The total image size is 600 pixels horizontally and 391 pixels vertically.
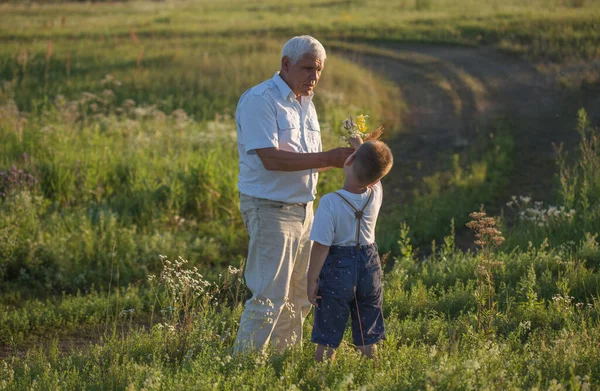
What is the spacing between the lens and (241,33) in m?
25.6

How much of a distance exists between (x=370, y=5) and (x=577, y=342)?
31.7 meters

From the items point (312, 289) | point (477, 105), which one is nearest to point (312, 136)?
point (312, 289)

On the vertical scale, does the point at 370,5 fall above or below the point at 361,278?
above

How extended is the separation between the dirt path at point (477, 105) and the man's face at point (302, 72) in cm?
572

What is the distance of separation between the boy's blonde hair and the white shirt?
53 centimetres

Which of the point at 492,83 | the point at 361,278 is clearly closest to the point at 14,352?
the point at 361,278

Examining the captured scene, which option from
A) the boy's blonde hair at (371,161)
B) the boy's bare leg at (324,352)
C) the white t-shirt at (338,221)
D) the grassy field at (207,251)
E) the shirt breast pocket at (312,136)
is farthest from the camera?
the shirt breast pocket at (312,136)

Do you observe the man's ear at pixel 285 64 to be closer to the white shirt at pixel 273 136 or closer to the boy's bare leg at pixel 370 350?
the white shirt at pixel 273 136

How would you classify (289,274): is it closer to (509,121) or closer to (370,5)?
(509,121)

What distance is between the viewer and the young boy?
454 cm

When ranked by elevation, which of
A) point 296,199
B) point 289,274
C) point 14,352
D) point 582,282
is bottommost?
point 14,352

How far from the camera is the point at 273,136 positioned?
4.70 meters

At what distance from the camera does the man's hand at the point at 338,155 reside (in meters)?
4.64

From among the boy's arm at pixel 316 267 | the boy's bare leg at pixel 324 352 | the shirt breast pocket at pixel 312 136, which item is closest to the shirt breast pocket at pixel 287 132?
the shirt breast pocket at pixel 312 136
